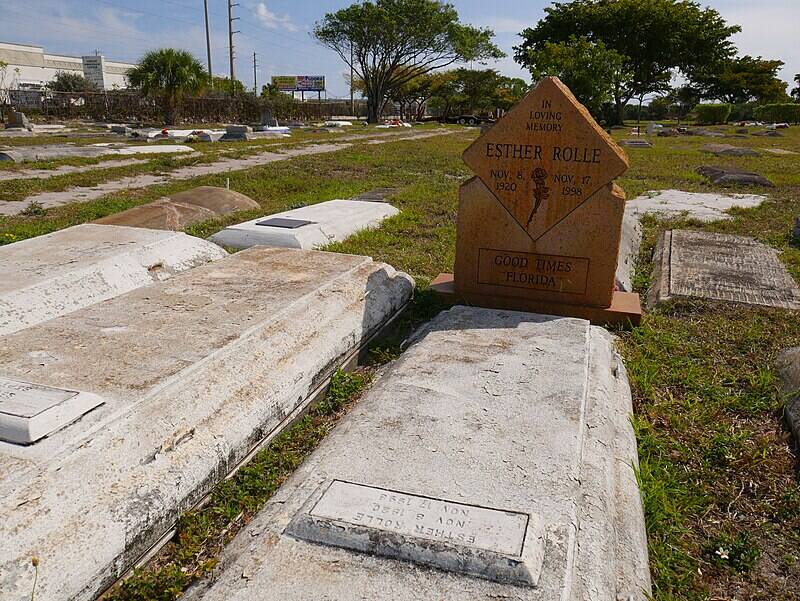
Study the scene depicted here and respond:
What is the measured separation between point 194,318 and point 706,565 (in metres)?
2.19

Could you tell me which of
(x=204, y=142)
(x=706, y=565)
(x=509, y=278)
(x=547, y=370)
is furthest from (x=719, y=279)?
(x=204, y=142)

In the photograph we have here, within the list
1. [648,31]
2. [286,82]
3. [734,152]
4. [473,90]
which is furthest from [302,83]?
[734,152]

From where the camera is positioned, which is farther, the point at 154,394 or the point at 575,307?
the point at 575,307

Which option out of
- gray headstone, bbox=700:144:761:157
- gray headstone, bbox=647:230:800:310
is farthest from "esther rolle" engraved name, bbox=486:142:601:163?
gray headstone, bbox=700:144:761:157

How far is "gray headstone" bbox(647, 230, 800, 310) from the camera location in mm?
4262

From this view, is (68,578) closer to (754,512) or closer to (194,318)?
(194,318)

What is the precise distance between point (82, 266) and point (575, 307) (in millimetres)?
2875

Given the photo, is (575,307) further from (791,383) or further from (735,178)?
(735,178)

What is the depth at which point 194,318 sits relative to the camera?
2.83m

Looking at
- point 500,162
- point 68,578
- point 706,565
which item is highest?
point 500,162

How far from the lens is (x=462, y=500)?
1766 millimetres

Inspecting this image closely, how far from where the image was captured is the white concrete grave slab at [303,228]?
17.1 feet

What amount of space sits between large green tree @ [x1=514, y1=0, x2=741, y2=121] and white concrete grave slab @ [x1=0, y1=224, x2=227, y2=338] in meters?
33.8

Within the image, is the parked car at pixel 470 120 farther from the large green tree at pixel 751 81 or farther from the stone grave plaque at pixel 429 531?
the stone grave plaque at pixel 429 531
